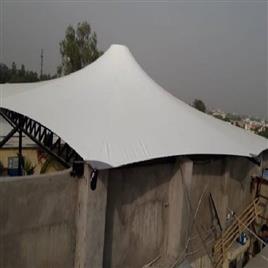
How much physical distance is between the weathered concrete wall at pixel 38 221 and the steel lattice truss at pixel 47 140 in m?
1.35

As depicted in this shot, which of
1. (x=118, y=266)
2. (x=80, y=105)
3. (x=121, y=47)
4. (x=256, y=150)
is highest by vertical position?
(x=121, y=47)

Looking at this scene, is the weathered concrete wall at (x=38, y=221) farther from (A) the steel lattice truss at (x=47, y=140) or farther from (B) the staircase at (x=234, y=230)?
(B) the staircase at (x=234, y=230)

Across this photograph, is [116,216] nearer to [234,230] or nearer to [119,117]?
[119,117]

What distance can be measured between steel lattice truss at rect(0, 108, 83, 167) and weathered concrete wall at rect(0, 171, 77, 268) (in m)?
1.35

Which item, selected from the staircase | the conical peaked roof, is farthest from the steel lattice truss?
the staircase

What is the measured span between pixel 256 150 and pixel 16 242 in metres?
5.99

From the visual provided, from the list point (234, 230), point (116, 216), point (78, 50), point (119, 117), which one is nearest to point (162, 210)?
point (116, 216)

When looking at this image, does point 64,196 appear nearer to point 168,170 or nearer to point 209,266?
point 168,170

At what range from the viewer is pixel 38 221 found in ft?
16.5

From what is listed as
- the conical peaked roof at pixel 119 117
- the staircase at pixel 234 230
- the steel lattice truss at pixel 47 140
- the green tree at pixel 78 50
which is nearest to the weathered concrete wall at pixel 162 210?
the staircase at pixel 234 230

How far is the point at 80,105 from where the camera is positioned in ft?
23.4

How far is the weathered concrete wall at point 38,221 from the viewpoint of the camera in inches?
186

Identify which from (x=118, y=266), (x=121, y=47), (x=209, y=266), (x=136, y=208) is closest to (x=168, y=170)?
(x=136, y=208)

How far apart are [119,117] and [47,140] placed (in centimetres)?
249
